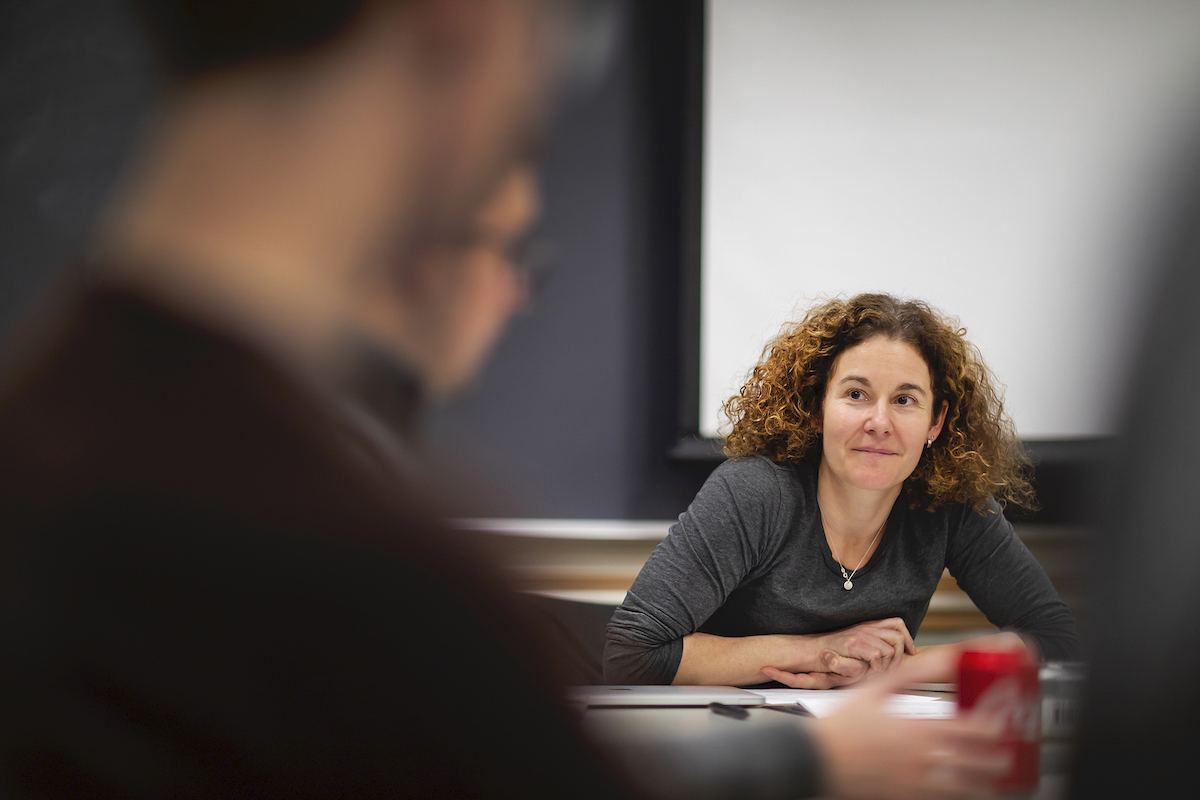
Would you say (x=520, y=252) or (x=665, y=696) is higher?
(x=520, y=252)

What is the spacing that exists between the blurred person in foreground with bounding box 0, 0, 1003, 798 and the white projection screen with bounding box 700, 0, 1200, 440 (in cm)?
151

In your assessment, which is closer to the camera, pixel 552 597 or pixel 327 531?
pixel 327 531

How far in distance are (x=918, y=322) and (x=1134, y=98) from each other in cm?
108

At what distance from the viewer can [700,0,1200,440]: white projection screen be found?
178 centimetres

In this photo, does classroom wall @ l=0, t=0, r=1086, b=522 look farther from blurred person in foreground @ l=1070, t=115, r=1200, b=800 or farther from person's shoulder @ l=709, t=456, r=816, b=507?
blurred person in foreground @ l=1070, t=115, r=1200, b=800

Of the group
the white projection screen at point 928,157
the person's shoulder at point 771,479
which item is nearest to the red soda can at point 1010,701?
the person's shoulder at point 771,479

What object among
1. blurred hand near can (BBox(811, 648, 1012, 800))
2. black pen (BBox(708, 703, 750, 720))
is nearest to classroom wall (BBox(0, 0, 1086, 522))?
black pen (BBox(708, 703, 750, 720))

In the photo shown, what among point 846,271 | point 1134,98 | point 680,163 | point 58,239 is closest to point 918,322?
point 846,271

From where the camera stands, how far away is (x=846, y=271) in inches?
71.7

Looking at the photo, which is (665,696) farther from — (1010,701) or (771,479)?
(771,479)

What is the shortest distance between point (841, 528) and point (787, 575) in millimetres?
121

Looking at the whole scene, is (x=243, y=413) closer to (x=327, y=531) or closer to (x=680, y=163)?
(x=327, y=531)

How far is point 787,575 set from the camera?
126 centimetres

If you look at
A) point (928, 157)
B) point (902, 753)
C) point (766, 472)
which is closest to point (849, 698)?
point (902, 753)
